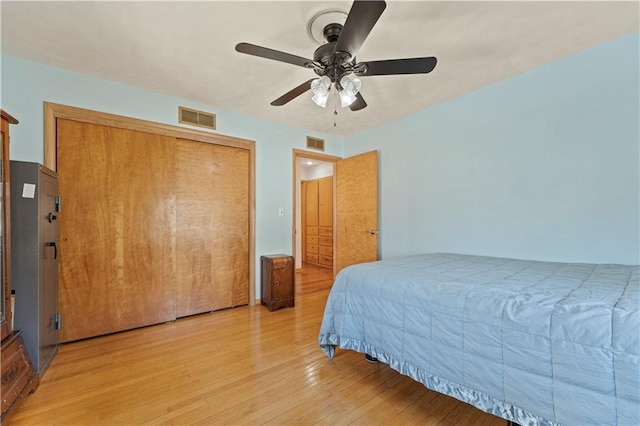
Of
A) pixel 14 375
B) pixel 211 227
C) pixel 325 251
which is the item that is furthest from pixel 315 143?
pixel 14 375

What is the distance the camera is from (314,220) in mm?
6207

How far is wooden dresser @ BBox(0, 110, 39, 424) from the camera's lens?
4.82ft

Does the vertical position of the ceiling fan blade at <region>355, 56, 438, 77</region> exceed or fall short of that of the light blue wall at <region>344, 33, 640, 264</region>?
it exceeds it

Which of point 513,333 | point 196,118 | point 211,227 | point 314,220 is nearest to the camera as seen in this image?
point 513,333

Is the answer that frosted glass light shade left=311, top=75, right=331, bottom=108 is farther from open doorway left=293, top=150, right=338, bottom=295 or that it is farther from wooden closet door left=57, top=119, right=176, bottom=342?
open doorway left=293, top=150, right=338, bottom=295

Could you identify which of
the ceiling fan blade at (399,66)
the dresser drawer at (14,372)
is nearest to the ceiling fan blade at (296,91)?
the ceiling fan blade at (399,66)

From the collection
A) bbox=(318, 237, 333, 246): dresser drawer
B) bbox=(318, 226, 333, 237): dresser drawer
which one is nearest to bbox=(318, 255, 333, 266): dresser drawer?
bbox=(318, 237, 333, 246): dresser drawer

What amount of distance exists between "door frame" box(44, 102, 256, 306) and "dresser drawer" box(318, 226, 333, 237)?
8.16 ft

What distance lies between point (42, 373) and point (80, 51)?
7.84 ft

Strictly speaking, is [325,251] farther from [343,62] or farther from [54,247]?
[343,62]

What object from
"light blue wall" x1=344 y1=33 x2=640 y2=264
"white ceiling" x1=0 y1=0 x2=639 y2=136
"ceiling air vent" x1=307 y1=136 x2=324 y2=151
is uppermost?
"white ceiling" x1=0 y1=0 x2=639 y2=136

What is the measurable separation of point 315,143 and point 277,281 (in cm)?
211

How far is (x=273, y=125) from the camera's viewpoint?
11.8 feet

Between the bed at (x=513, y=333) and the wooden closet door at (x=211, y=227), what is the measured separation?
1.80m
